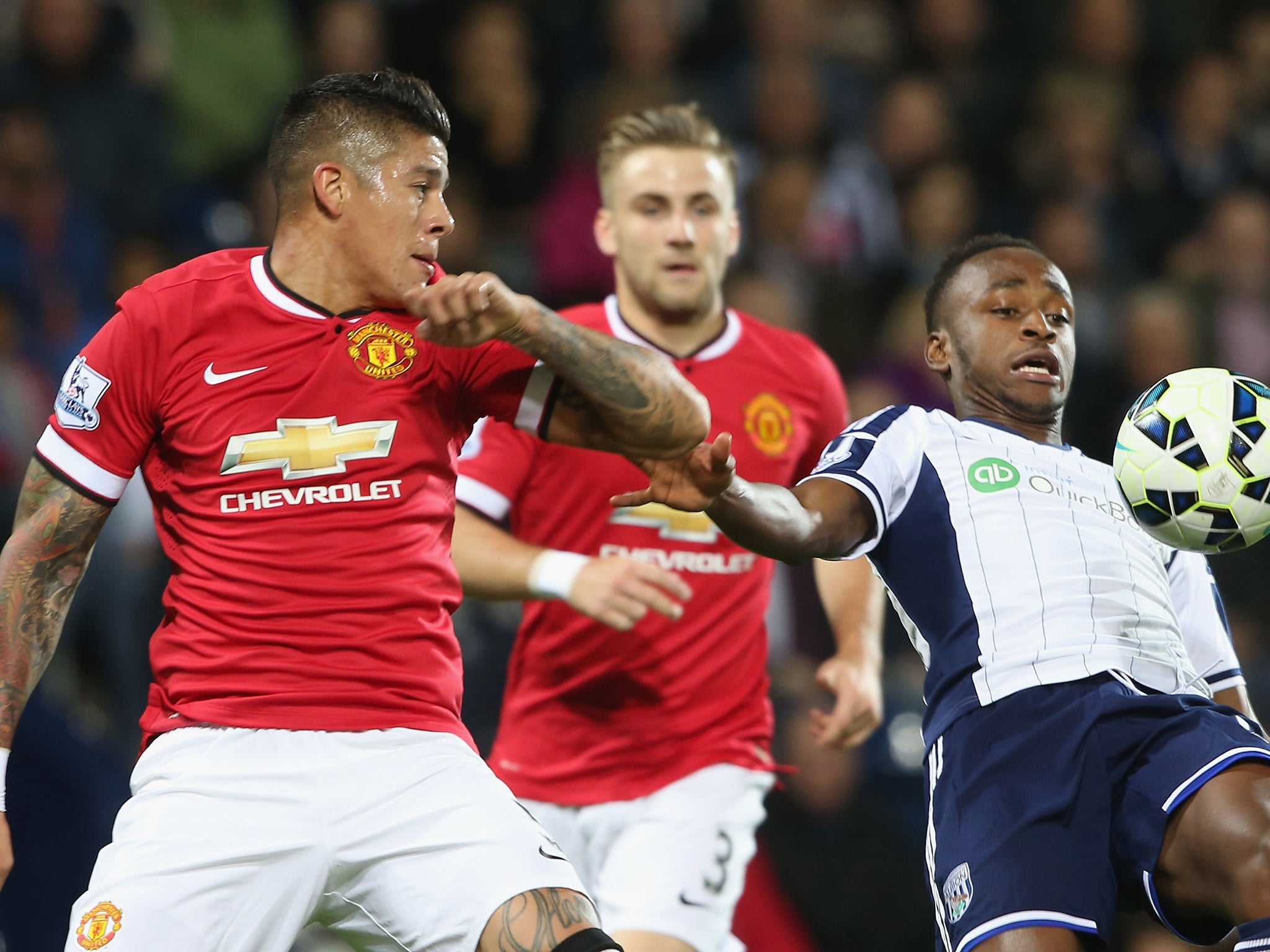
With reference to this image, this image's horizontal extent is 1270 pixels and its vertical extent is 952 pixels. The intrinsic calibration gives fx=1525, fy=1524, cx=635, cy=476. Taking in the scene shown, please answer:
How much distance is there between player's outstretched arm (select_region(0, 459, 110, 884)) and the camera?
3.30 metres

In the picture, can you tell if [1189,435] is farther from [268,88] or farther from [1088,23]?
[1088,23]

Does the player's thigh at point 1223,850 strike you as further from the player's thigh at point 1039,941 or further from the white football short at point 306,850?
the white football short at point 306,850

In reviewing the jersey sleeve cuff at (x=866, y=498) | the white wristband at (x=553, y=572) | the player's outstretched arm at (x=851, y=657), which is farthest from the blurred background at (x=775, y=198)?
the jersey sleeve cuff at (x=866, y=498)

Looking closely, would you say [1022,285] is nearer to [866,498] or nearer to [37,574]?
[866,498]

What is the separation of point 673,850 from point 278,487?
174 cm

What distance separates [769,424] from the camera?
4.77 m

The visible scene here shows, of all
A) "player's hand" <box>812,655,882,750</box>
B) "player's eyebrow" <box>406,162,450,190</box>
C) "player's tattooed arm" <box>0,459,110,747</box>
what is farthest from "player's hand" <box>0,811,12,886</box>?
"player's hand" <box>812,655,882,750</box>

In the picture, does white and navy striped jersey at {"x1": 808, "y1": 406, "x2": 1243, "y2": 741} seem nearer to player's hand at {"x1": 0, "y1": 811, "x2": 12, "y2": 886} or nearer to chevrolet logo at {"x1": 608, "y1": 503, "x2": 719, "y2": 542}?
chevrolet logo at {"x1": 608, "y1": 503, "x2": 719, "y2": 542}

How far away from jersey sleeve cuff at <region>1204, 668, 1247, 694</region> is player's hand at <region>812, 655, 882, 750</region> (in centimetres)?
93

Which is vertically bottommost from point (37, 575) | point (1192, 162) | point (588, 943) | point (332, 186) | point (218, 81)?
point (588, 943)

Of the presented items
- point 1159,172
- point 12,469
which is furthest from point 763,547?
point 1159,172

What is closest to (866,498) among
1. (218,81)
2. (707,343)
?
(707,343)

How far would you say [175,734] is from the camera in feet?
10.8

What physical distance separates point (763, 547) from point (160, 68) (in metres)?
6.36
